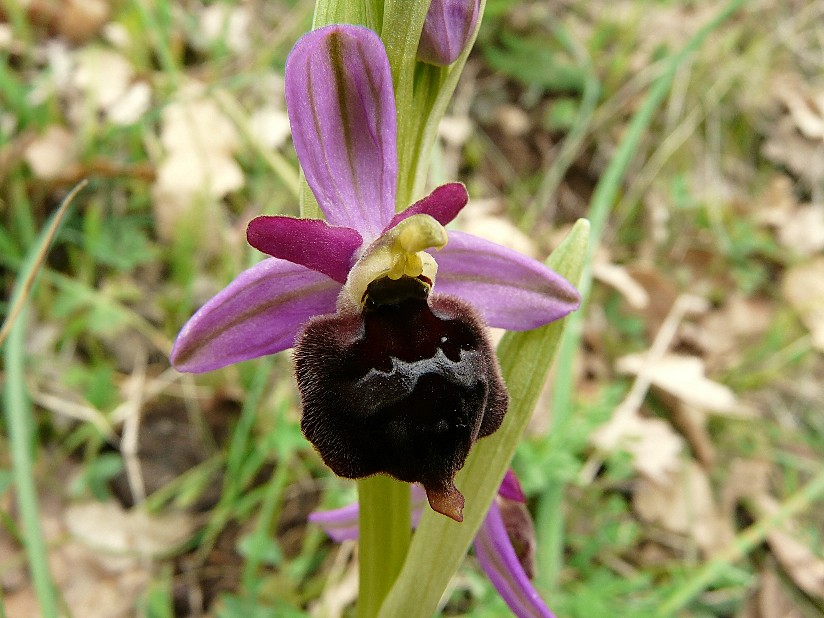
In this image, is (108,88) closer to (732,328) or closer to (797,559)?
(732,328)

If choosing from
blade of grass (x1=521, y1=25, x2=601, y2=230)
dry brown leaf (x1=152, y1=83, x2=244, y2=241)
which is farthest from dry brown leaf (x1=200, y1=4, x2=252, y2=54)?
blade of grass (x1=521, y1=25, x2=601, y2=230)

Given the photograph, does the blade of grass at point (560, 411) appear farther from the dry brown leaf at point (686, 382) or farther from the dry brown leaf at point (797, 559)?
the dry brown leaf at point (797, 559)

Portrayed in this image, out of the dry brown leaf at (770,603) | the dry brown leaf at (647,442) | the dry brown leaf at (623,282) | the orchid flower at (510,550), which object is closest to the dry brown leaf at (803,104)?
the dry brown leaf at (623,282)

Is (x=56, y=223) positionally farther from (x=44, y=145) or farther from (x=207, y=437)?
(x=44, y=145)

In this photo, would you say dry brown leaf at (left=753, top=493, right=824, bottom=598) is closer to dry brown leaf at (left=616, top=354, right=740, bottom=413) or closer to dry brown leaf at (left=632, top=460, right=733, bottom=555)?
dry brown leaf at (left=632, top=460, right=733, bottom=555)

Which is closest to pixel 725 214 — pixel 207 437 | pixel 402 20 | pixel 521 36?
pixel 521 36

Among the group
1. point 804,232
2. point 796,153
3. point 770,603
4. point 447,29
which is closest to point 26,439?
point 447,29
